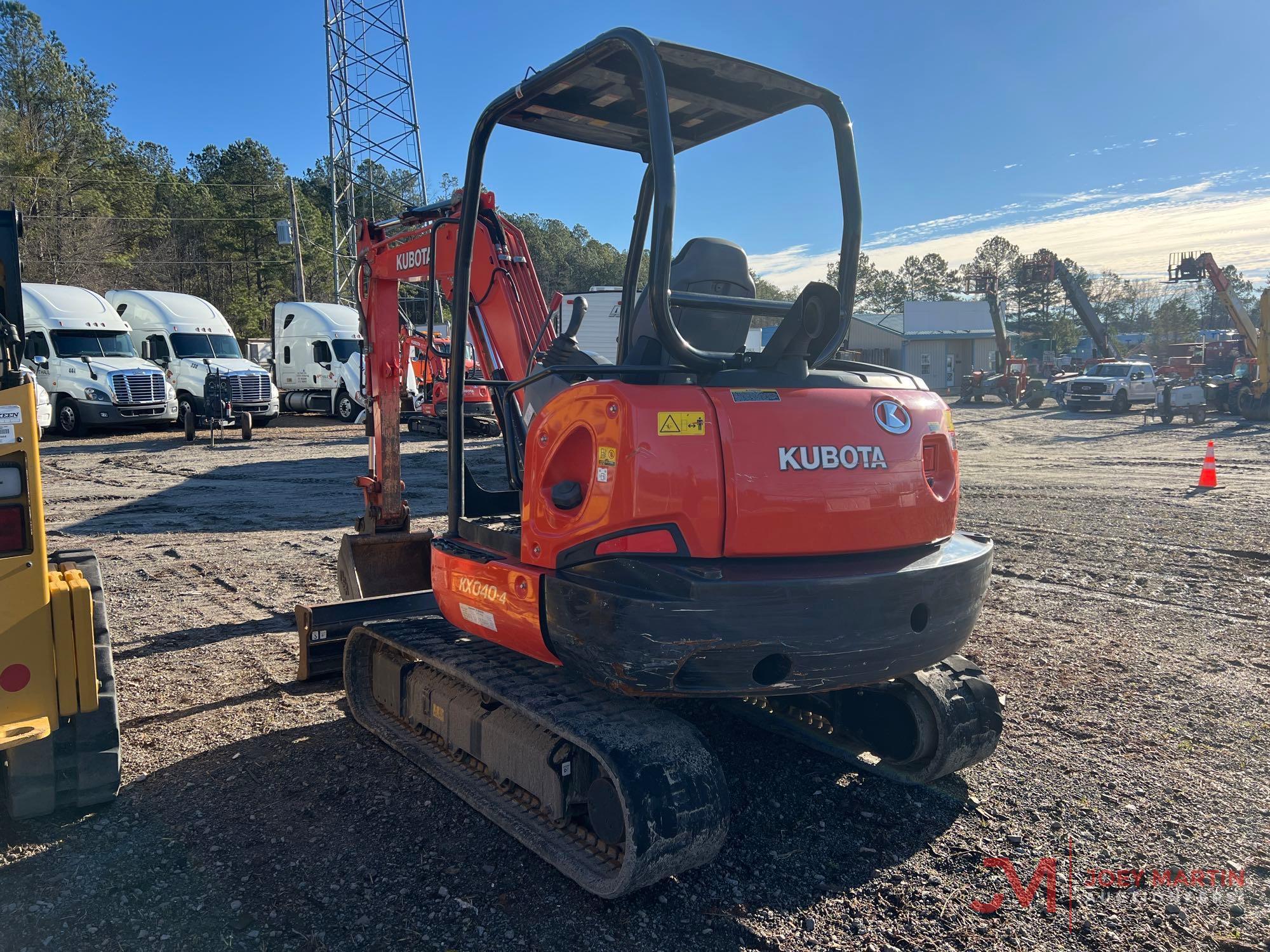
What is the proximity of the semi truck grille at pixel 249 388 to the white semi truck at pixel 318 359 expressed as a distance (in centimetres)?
244

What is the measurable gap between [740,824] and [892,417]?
1.74 m

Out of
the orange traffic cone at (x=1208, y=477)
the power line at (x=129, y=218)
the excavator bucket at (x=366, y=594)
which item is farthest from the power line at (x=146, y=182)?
the orange traffic cone at (x=1208, y=477)

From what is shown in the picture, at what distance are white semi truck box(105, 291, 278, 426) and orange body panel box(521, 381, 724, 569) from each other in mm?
21943

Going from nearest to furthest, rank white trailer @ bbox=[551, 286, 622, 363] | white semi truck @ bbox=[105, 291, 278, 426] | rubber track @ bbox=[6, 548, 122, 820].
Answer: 1. rubber track @ bbox=[6, 548, 122, 820]
2. white trailer @ bbox=[551, 286, 622, 363]
3. white semi truck @ bbox=[105, 291, 278, 426]

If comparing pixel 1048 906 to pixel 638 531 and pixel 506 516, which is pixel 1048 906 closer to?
pixel 638 531

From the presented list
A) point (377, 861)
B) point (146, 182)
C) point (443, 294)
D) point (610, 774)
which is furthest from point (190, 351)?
point (146, 182)

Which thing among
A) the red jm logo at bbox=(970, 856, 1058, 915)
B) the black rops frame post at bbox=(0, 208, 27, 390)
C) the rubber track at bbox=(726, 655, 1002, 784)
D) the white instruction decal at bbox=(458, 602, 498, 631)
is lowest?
the red jm logo at bbox=(970, 856, 1058, 915)

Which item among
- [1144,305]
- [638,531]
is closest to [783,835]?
[638,531]

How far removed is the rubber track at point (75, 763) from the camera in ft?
11.5

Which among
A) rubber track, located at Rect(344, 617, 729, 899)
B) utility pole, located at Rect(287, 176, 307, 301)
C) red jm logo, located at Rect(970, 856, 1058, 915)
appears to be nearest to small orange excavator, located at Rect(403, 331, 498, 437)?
rubber track, located at Rect(344, 617, 729, 899)

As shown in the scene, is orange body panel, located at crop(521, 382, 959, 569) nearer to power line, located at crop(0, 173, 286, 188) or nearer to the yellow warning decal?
the yellow warning decal

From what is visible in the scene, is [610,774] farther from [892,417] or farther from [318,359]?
[318,359]

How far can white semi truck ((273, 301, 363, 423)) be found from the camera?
26188mm

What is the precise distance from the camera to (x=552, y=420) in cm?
343
